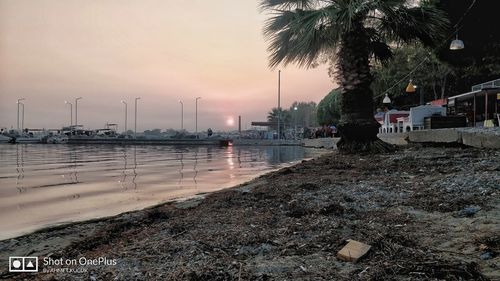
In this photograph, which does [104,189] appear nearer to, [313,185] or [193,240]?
[313,185]

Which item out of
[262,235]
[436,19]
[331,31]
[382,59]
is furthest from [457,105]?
→ [262,235]

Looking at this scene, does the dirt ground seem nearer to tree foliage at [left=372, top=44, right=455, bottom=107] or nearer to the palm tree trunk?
the palm tree trunk

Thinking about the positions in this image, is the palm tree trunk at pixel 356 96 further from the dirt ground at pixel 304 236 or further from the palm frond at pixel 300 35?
the dirt ground at pixel 304 236

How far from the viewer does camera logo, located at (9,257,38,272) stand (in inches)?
121

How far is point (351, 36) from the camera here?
11.8 m

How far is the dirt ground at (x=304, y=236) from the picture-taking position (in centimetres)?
274

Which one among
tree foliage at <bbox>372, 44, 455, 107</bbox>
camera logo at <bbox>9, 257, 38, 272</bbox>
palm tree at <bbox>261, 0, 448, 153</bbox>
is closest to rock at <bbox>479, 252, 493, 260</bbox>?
camera logo at <bbox>9, 257, 38, 272</bbox>

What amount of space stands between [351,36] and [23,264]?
425 inches

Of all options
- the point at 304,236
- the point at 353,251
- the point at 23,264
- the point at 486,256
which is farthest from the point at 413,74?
the point at 23,264

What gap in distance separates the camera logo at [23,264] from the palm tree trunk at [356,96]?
980 centimetres

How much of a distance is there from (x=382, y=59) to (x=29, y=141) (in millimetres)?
69804

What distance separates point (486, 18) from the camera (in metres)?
14.9

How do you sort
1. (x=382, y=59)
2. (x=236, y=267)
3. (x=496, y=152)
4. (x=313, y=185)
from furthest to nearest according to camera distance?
(x=382, y=59), (x=496, y=152), (x=313, y=185), (x=236, y=267)

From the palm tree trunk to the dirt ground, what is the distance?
566 cm
